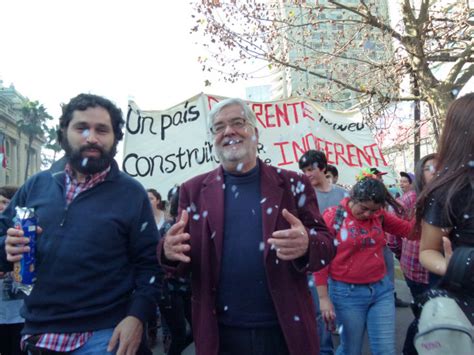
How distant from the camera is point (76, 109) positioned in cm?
237

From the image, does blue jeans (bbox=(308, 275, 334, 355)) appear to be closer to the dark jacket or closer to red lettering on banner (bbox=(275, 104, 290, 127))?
the dark jacket

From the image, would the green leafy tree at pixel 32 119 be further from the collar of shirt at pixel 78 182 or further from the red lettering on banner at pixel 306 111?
the collar of shirt at pixel 78 182

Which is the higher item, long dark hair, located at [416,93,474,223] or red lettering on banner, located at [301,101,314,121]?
red lettering on banner, located at [301,101,314,121]

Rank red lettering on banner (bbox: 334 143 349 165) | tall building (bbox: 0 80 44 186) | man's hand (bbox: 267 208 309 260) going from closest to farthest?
man's hand (bbox: 267 208 309 260)
red lettering on banner (bbox: 334 143 349 165)
tall building (bbox: 0 80 44 186)

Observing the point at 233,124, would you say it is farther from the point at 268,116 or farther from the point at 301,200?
the point at 268,116

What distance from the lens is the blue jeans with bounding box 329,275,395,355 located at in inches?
129

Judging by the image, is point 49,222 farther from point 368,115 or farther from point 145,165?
point 368,115

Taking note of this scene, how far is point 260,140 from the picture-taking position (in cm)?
602

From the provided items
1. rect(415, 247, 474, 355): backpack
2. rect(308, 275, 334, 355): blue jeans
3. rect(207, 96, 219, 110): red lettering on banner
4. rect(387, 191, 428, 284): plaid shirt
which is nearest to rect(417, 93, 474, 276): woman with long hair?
rect(415, 247, 474, 355): backpack

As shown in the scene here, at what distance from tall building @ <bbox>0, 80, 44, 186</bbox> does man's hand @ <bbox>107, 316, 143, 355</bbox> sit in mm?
66004

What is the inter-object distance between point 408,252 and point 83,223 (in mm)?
2815

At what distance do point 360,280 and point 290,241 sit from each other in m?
1.66

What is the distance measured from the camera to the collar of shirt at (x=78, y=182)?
2.31 m

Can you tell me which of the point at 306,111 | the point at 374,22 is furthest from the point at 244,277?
the point at 374,22
